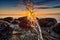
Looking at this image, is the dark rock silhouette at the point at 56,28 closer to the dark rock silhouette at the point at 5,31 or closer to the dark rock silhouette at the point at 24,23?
the dark rock silhouette at the point at 24,23

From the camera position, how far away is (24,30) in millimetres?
2016

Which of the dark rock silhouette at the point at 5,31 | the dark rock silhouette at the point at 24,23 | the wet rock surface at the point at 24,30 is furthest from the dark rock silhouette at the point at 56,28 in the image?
the dark rock silhouette at the point at 5,31

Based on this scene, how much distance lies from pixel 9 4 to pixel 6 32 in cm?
41

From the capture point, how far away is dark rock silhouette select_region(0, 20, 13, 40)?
1.98 m

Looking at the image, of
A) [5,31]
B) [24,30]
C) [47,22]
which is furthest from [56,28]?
[5,31]

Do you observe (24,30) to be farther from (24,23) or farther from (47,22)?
(47,22)

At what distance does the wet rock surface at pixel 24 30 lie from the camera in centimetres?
198

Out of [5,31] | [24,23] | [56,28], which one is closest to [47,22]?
[56,28]

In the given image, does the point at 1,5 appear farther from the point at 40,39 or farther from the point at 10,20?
the point at 40,39

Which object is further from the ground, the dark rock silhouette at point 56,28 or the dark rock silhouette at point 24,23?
the dark rock silhouette at point 24,23

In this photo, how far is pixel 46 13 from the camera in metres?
2.07

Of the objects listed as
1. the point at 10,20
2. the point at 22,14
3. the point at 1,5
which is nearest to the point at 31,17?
the point at 22,14

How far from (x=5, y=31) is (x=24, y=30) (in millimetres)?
261

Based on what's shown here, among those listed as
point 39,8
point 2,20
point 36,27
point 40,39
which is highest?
point 39,8
